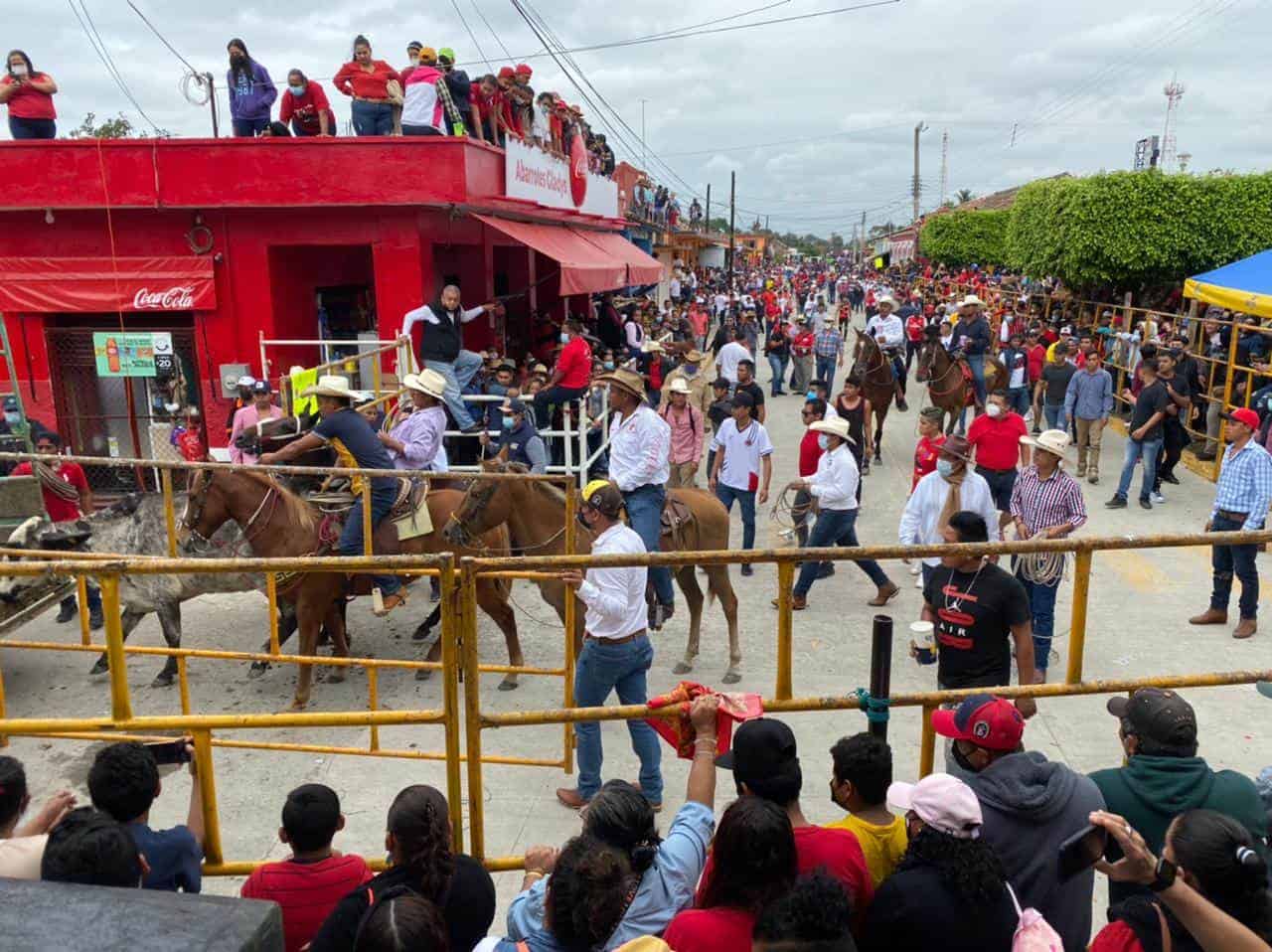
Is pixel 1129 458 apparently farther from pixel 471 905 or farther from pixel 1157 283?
pixel 471 905

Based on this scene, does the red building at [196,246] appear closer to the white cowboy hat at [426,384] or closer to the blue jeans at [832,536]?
the white cowboy hat at [426,384]

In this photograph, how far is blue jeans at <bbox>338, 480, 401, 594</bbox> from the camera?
24.6 ft

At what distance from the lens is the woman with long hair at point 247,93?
1353 cm

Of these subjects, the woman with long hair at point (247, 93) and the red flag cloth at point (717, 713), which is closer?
the red flag cloth at point (717, 713)

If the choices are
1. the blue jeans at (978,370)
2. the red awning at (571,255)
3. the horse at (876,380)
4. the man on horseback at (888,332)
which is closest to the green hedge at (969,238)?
the man on horseback at (888,332)

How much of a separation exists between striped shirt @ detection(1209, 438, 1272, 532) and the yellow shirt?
20.9 ft

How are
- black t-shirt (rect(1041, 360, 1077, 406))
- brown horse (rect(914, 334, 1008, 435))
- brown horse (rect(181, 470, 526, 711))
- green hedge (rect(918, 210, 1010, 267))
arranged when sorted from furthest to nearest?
1. green hedge (rect(918, 210, 1010, 267))
2. brown horse (rect(914, 334, 1008, 435))
3. black t-shirt (rect(1041, 360, 1077, 406))
4. brown horse (rect(181, 470, 526, 711))

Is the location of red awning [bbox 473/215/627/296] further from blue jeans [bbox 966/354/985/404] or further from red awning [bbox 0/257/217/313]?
blue jeans [bbox 966/354/985/404]

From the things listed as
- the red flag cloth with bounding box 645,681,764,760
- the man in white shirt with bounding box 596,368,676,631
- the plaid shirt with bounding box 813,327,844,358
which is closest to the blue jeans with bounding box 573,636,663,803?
the red flag cloth with bounding box 645,681,764,760

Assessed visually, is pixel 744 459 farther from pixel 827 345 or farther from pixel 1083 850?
pixel 827 345

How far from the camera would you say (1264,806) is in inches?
129

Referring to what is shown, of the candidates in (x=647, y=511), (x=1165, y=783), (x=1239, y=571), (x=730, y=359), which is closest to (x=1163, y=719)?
(x=1165, y=783)

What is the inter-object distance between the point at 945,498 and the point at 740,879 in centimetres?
498

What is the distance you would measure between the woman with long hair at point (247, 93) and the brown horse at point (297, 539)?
8181mm
